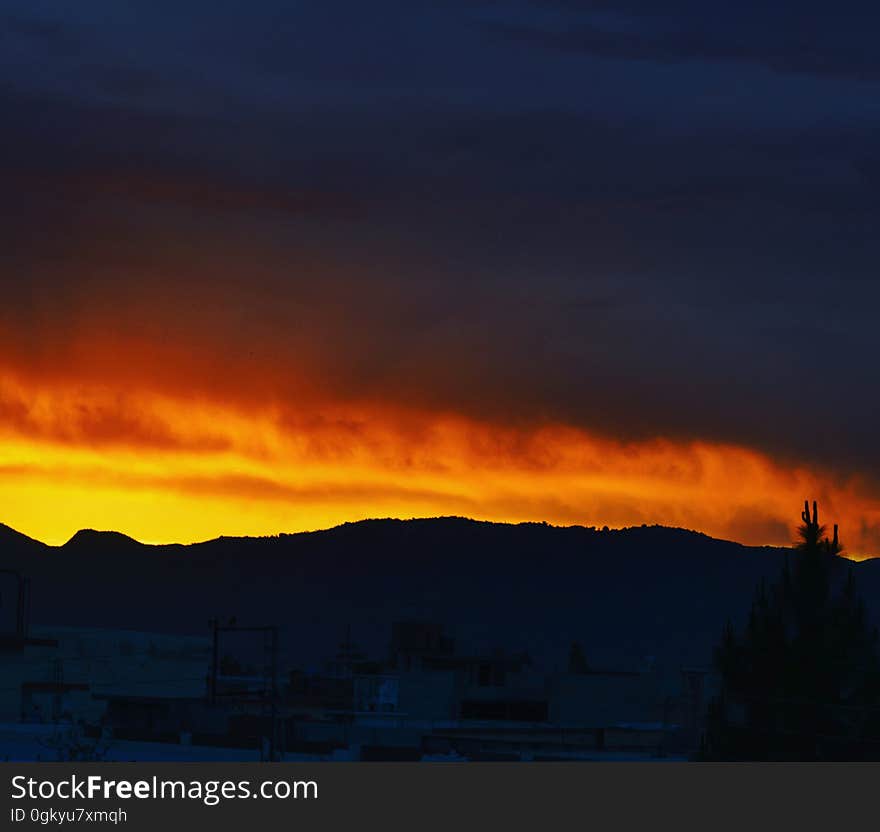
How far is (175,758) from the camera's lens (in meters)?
55.5

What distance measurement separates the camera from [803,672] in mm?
58938

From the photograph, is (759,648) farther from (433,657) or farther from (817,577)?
(433,657)

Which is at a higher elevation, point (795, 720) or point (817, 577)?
point (817, 577)

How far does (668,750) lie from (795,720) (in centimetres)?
4337

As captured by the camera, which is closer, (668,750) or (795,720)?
(795,720)

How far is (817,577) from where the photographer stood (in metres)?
60.4

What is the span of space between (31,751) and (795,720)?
73.6 ft

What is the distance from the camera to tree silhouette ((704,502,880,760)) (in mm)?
56562

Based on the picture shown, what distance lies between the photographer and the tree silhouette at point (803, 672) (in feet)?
186

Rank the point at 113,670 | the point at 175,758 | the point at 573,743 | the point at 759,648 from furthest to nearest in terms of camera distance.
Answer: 1. the point at 113,670
2. the point at 573,743
3. the point at 759,648
4. the point at 175,758

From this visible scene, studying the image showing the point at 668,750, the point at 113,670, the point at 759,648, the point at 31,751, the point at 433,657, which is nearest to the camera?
the point at 31,751

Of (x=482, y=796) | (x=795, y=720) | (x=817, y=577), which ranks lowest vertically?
(x=482, y=796)

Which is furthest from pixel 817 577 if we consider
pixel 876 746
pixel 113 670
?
pixel 113 670

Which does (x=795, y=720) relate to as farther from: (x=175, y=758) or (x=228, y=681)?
(x=228, y=681)
